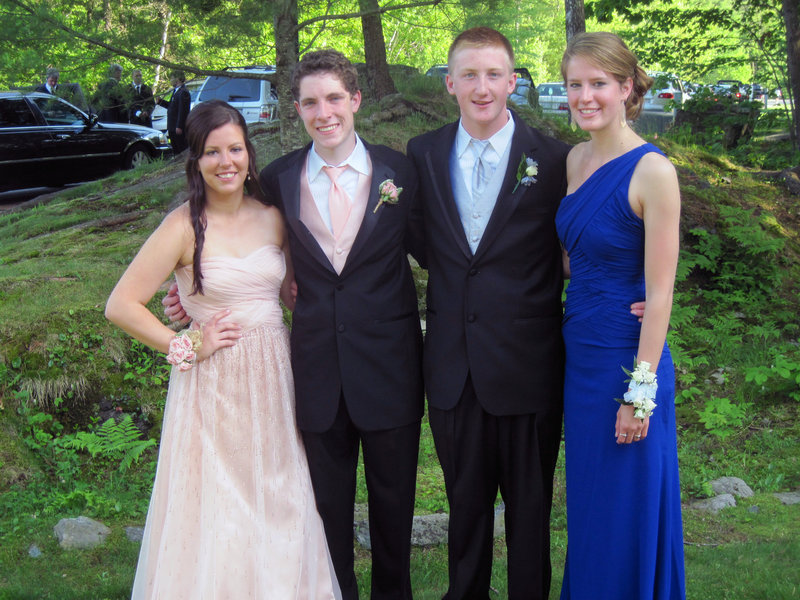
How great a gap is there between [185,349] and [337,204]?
83 cm

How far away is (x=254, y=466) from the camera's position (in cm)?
325

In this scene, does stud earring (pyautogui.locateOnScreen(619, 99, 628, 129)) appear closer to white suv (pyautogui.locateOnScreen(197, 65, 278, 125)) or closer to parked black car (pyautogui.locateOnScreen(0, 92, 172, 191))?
A: parked black car (pyautogui.locateOnScreen(0, 92, 172, 191))

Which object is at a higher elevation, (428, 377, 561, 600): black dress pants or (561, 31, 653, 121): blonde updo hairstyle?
(561, 31, 653, 121): blonde updo hairstyle

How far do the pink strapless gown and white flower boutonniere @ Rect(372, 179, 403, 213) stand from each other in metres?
0.51

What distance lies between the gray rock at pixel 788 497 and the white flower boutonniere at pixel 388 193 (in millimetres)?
3379

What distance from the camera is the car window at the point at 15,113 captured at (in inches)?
500

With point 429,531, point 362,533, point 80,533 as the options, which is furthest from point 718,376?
point 80,533

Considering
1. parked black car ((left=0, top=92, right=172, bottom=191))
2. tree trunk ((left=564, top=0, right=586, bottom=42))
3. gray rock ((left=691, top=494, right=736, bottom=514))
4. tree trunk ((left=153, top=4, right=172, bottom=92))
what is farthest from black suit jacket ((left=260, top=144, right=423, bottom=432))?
parked black car ((left=0, top=92, right=172, bottom=191))

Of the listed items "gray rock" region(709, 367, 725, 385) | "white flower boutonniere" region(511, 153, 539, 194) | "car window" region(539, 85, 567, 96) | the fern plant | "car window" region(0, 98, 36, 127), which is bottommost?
the fern plant

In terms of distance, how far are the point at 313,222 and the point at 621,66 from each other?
1.32 metres

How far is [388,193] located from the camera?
3.25 meters

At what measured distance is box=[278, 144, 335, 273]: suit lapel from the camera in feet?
10.7

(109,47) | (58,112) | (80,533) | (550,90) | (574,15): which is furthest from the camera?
(550,90)

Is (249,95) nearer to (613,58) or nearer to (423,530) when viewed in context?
(423,530)
